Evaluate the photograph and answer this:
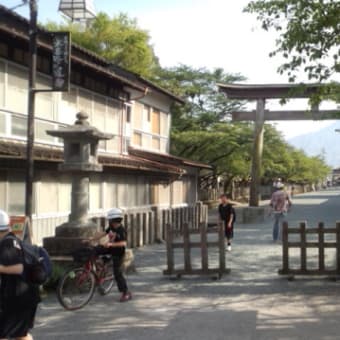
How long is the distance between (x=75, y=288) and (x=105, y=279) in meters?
1.18

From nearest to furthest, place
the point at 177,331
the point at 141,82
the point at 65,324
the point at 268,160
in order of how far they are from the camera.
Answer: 1. the point at 177,331
2. the point at 65,324
3. the point at 141,82
4. the point at 268,160

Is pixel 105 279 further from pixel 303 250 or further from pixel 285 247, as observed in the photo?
pixel 303 250

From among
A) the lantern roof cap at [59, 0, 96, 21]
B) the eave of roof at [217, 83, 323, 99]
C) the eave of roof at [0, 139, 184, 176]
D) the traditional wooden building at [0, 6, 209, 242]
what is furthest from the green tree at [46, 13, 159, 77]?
the lantern roof cap at [59, 0, 96, 21]

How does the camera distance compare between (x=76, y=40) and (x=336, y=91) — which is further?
(x=76, y=40)

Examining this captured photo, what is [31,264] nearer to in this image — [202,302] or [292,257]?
[202,302]

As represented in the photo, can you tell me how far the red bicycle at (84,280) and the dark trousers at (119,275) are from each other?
0.26m

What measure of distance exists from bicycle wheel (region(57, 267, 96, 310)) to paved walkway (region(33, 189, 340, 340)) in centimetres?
18

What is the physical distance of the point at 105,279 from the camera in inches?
397

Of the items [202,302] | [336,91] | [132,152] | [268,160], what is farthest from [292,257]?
[268,160]

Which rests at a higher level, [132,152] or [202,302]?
[132,152]

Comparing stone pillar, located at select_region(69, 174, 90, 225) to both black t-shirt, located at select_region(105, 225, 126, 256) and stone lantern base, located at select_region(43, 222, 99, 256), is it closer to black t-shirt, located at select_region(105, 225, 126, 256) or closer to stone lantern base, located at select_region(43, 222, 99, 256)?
stone lantern base, located at select_region(43, 222, 99, 256)

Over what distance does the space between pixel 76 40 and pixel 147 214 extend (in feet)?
60.1

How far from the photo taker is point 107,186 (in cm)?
1952

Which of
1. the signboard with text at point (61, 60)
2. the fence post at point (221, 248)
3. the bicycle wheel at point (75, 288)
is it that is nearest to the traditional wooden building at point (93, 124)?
the signboard with text at point (61, 60)
